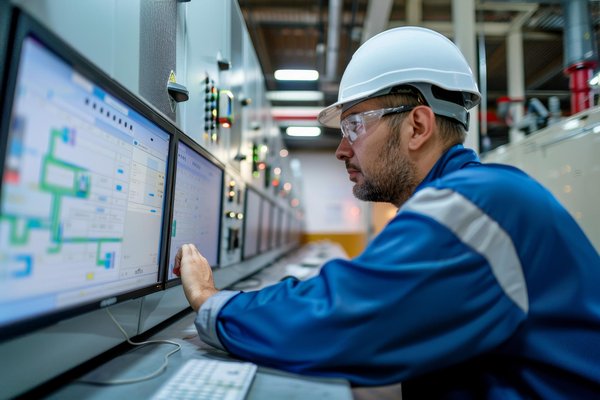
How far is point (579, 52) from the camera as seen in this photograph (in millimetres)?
2502

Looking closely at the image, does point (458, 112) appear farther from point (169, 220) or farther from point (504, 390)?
point (169, 220)

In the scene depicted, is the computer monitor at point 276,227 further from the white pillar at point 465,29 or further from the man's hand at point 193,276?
the man's hand at point 193,276

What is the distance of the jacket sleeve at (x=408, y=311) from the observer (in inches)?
23.7

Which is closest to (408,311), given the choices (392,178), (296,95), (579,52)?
(392,178)

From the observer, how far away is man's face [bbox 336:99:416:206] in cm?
98

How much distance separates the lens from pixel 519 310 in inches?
24.9

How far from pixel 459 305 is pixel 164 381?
53 cm

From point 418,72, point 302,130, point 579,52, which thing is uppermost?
point 302,130

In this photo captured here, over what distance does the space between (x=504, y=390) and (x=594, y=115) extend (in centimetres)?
138

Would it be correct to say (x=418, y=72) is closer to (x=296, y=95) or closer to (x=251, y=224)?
(x=251, y=224)

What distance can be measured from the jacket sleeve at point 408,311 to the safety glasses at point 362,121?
40 cm

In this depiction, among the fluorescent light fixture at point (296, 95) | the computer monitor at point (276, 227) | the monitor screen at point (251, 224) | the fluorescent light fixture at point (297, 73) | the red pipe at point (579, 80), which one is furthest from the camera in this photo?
the fluorescent light fixture at point (296, 95)

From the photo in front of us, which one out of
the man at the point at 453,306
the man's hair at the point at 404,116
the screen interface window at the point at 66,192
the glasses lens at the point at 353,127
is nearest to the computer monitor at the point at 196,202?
the screen interface window at the point at 66,192

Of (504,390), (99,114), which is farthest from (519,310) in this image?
(99,114)
